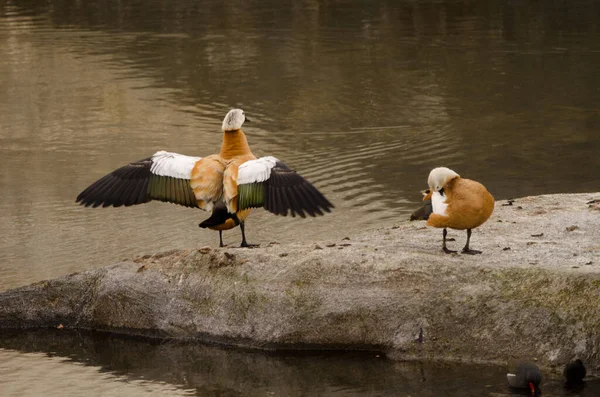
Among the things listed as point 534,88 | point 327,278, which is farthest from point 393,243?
point 534,88

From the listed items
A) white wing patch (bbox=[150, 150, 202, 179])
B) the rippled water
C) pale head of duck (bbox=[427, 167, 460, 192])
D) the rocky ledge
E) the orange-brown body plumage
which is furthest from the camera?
the rippled water

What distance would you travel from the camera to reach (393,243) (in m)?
8.12

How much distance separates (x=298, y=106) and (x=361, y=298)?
8.71 metres

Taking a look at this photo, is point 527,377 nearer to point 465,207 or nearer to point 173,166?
point 465,207

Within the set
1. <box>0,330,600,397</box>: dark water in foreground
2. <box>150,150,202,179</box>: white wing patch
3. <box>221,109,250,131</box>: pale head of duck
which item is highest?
<box>221,109,250,131</box>: pale head of duck

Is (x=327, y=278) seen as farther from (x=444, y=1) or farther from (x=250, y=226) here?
(x=444, y=1)

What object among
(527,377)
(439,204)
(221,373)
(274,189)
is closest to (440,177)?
(439,204)

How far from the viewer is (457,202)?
7.41m

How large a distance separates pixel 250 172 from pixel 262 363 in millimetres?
1359

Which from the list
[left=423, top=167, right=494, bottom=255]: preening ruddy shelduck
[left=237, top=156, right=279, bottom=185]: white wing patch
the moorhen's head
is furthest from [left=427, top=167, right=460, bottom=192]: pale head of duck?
the moorhen's head

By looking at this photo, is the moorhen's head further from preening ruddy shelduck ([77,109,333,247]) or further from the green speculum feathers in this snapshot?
the green speculum feathers

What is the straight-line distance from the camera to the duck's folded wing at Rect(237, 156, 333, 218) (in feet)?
25.5

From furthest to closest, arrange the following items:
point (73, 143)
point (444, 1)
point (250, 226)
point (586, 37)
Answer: point (444, 1) < point (586, 37) < point (73, 143) < point (250, 226)

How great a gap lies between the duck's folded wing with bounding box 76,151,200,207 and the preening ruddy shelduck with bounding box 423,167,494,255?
1.72 metres
